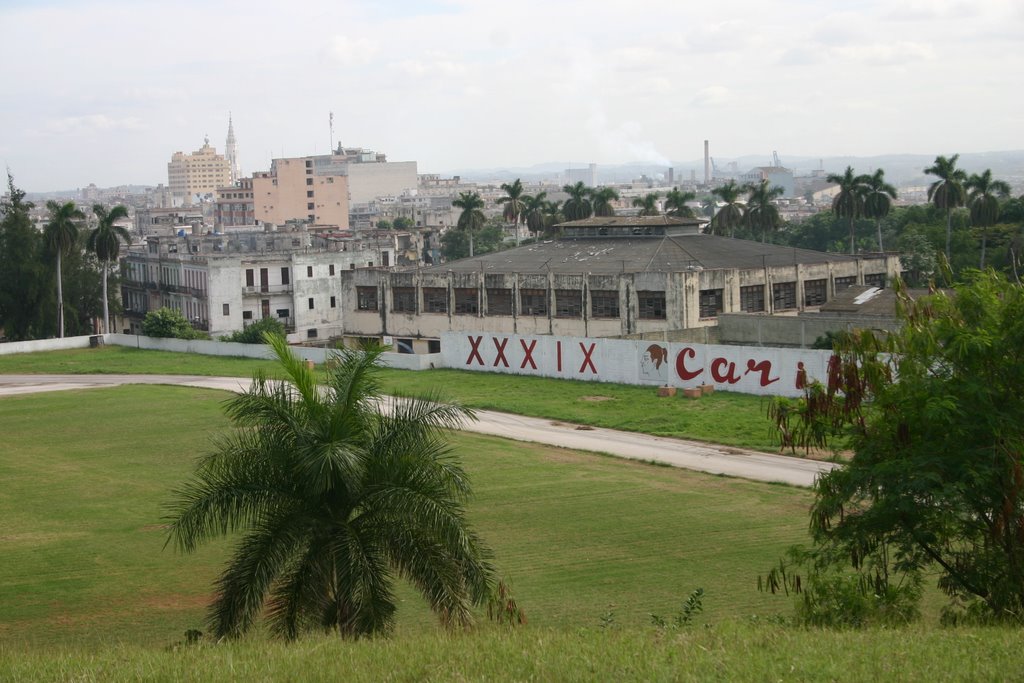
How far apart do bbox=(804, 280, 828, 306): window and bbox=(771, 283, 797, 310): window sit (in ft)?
3.57

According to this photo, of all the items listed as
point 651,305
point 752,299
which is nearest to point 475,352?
point 651,305

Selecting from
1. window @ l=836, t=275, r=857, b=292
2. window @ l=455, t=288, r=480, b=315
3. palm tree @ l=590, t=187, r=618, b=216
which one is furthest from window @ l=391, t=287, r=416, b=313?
palm tree @ l=590, t=187, r=618, b=216

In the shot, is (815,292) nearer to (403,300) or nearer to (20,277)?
(403,300)

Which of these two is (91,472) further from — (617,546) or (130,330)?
(130,330)

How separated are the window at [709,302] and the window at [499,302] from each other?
12.2 metres

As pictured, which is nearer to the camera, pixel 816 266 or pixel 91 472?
pixel 91 472

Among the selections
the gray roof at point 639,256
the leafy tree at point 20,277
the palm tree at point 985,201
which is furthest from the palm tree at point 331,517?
the palm tree at point 985,201

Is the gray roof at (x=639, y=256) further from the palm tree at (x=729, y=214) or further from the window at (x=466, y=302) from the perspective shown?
the palm tree at (x=729, y=214)

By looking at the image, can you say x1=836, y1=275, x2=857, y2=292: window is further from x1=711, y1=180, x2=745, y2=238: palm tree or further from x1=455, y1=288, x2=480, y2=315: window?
x1=711, y1=180, x2=745, y2=238: palm tree

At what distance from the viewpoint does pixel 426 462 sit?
70.1 feet

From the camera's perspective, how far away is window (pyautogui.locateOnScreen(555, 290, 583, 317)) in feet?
236

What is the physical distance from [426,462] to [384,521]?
1.25m

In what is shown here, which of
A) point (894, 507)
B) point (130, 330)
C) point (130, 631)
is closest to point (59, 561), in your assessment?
point (130, 631)

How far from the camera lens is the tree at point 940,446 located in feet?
63.2
